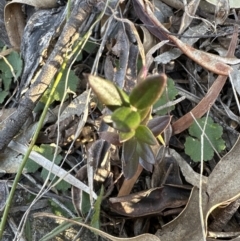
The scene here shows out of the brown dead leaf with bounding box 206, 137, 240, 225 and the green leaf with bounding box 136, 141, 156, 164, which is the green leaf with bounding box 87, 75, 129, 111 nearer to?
the green leaf with bounding box 136, 141, 156, 164

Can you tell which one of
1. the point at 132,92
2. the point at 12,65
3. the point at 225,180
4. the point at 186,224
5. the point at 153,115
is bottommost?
the point at 186,224

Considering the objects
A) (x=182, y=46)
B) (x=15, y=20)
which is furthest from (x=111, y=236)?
(x=15, y=20)

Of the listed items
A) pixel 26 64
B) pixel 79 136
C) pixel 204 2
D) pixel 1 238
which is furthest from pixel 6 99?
pixel 204 2

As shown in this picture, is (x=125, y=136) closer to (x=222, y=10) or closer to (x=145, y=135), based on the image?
(x=145, y=135)

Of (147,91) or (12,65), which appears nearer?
(147,91)

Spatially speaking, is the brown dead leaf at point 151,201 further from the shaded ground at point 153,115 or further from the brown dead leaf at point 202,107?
the brown dead leaf at point 202,107

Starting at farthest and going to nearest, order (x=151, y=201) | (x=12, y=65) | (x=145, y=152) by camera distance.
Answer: (x=12, y=65) → (x=151, y=201) → (x=145, y=152)

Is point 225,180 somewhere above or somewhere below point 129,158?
below

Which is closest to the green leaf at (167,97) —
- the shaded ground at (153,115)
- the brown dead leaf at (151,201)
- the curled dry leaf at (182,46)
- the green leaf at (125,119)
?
the shaded ground at (153,115)

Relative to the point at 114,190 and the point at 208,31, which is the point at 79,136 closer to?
the point at 114,190
